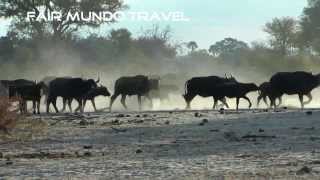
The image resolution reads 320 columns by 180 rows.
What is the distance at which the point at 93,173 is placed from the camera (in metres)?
13.6

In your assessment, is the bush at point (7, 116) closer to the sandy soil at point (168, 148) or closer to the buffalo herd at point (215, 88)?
the sandy soil at point (168, 148)

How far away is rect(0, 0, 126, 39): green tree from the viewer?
69.6 meters

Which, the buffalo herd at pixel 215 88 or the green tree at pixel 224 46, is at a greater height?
the green tree at pixel 224 46

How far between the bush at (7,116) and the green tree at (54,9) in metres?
48.3

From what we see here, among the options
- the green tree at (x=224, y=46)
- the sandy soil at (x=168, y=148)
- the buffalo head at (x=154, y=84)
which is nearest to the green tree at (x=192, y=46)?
the green tree at (x=224, y=46)

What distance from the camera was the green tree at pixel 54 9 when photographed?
6962 cm

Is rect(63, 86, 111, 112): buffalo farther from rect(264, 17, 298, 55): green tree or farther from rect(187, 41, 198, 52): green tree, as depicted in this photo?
rect(187, 41, 198, 52): green tree

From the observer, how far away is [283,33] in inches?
3248

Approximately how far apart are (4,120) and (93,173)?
8.41m

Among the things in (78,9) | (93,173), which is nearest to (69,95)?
(93,173)

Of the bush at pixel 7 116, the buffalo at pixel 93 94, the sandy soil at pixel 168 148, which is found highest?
the buffalo at pixel 93 94

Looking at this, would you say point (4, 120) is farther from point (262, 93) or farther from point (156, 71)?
point (156, 71)

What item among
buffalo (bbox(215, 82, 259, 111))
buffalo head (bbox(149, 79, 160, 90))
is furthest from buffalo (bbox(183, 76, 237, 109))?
buffalo head (bbox(149, 79, 160, 90))

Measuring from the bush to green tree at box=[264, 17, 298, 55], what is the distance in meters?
60.3
